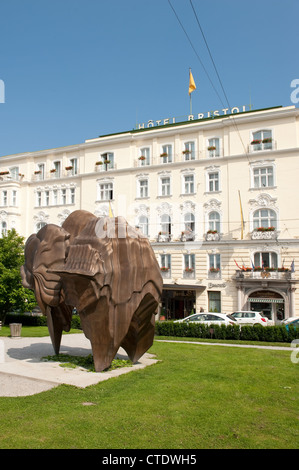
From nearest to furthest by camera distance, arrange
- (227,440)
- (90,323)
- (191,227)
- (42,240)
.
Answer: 1. (227,440)
2. (90,323)
3. (42,240)
4. (191,227)

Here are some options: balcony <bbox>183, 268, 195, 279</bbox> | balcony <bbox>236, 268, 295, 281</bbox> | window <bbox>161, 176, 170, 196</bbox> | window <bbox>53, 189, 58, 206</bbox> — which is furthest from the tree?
balcony <bbox>236, 268, 295, 281</bbox>

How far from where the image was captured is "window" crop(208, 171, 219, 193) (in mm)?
36656

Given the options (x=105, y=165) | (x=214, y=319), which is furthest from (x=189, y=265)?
(x=105, y=165)

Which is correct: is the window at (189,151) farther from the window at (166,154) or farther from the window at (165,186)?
the window at (165,186)

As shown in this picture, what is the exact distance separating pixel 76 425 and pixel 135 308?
185 inches

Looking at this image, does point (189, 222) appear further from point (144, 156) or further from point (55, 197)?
point (55, 197)

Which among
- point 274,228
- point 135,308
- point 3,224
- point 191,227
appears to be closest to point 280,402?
point 135,308

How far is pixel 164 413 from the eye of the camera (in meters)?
7.72

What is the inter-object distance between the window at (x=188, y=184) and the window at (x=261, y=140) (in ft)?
20.7

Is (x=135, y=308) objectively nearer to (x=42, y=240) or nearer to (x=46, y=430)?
(x=42, y=240)

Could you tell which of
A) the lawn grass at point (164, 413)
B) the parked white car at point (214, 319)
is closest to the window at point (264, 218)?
the parked white car at point (214, 319)

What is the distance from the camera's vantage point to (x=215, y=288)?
34.7 metres

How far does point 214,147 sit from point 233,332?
2035 cm

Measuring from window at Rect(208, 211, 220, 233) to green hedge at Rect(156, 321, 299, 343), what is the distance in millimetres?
14555
